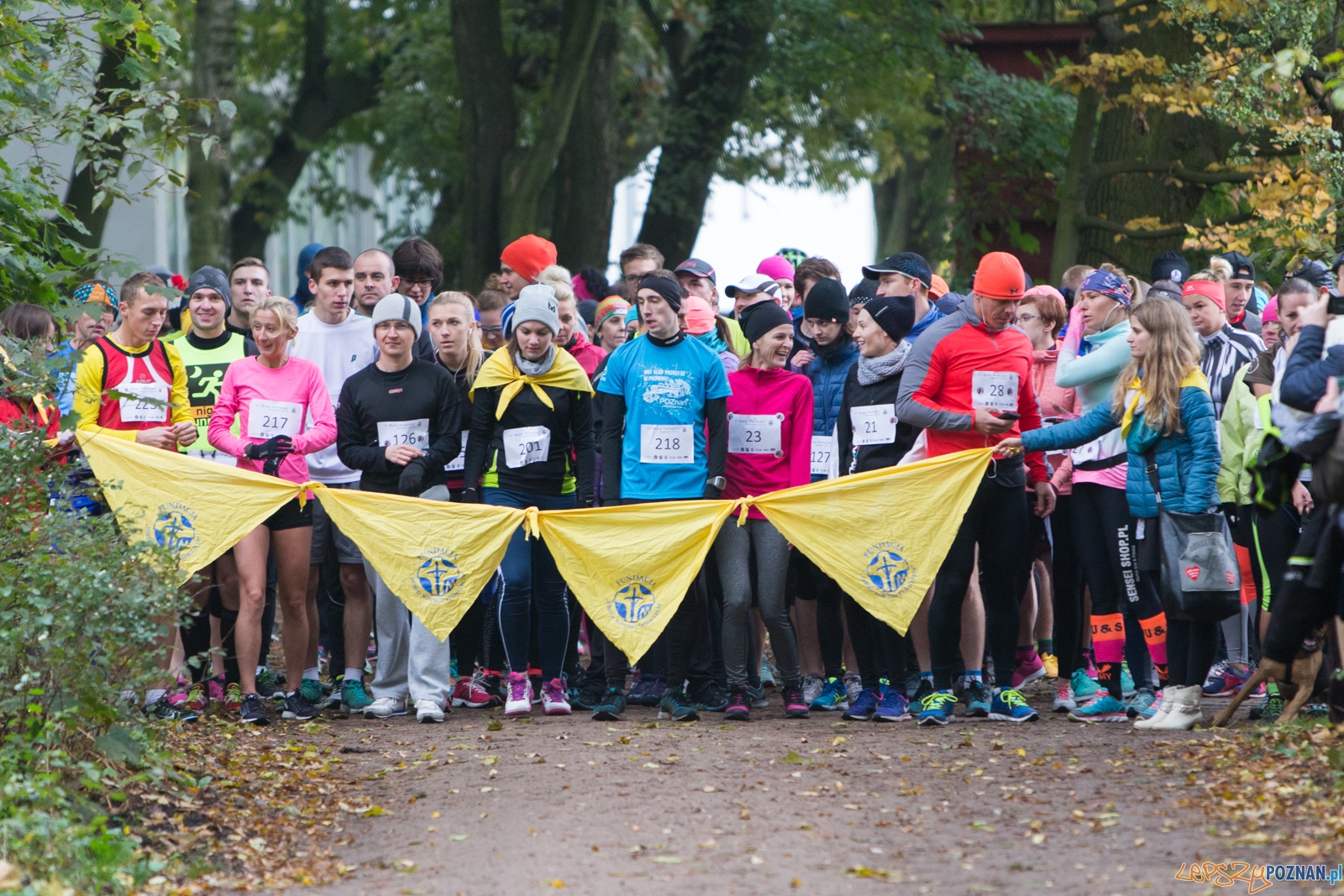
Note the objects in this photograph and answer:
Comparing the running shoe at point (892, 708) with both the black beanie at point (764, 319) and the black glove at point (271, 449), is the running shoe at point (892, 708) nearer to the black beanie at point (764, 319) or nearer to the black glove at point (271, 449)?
the black beanie at point (764, 319)

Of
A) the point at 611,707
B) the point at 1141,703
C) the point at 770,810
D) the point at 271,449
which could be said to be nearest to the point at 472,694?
the point at 611,707

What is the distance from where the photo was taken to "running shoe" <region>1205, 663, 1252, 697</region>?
27.7ft

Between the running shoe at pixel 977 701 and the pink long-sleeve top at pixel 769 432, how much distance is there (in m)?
1.36

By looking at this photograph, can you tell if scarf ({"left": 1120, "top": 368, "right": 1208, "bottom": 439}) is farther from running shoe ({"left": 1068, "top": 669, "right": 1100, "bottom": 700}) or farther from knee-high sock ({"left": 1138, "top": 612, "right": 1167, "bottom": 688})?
running shoe ({"left": 1068, "top": 669, "right": 1100, "bottom": 700})

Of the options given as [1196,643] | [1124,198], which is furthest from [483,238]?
[1196,643]

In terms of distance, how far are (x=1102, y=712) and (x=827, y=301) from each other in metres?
2.59

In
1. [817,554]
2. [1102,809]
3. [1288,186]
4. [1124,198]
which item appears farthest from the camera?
[1124,198]

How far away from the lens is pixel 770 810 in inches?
236

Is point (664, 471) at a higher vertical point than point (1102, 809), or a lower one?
higher

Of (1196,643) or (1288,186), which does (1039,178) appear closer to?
(1288,186)

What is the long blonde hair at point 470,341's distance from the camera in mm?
8664

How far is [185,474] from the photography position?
8.06 meters

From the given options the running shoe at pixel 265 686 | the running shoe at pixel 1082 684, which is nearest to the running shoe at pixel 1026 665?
the running shoe at pixel 1082 684

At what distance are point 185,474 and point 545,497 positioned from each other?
1856 millimetres
